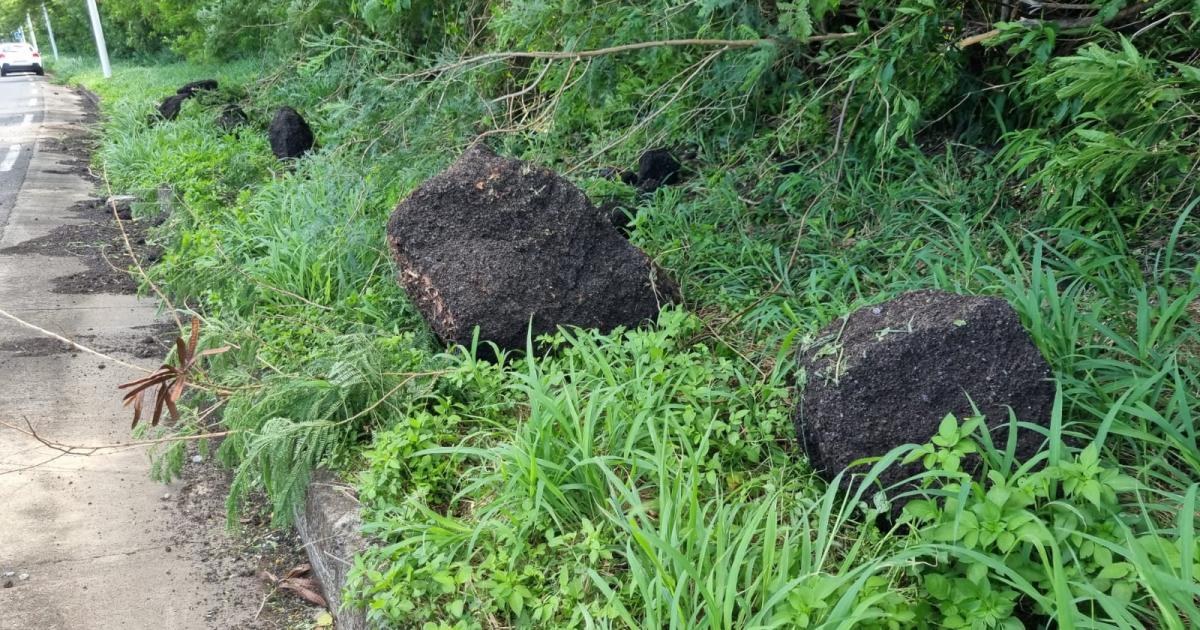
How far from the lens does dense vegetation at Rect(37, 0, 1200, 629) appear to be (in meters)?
2.03

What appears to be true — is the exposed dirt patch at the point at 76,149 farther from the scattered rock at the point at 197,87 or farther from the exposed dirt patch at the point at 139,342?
the exposed dirt patch at the point at 139,342

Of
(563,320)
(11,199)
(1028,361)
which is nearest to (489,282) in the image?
(563,320)

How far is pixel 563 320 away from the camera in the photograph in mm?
3502

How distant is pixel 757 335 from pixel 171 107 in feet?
35.0

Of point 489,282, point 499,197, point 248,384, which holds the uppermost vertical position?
point 499,197

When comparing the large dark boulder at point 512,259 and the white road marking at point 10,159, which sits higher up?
the large dark boulder at point 512,259

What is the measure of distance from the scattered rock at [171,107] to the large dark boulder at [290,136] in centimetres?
373

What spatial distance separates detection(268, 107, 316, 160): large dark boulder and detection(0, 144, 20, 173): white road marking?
381cm

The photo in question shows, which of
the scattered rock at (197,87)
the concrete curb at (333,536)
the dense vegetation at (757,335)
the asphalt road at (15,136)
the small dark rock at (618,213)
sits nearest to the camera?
the dense vegetation at (757,335)

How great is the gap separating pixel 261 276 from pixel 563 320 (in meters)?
1.93

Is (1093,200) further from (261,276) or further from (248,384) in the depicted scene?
(261,276)

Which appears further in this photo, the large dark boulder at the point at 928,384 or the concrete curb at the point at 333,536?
the concrete curb at the point at 333,536

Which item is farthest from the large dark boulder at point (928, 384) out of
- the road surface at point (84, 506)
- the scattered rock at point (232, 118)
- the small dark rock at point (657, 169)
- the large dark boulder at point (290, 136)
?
the scattered rock at point (232, 118)

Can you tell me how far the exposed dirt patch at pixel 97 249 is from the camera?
566cm
